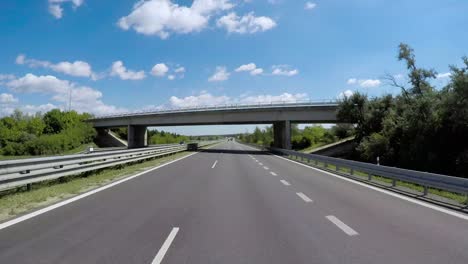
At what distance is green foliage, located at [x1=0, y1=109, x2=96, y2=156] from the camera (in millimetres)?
67688

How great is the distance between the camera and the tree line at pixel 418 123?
883 inches

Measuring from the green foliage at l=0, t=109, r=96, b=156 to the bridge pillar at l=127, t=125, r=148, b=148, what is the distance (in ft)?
54.5

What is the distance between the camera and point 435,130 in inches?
987

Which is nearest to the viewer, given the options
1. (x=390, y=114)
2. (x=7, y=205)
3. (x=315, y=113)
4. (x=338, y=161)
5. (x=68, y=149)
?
(x=7, y=205)

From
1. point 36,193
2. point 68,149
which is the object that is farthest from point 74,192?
point 68,149

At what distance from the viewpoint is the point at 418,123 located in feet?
91.8

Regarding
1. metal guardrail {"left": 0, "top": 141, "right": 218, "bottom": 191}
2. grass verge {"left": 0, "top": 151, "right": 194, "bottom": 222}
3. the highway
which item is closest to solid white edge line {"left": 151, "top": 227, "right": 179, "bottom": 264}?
the highway

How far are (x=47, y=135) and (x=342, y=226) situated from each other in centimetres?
8540

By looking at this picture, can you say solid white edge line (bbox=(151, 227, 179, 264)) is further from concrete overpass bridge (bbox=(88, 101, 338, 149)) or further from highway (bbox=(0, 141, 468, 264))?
concrete overpass bridge (bbox=(88, 101, 338, 149))

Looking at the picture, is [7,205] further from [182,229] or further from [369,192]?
[369,192]

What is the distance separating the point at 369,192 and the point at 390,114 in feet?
94.8

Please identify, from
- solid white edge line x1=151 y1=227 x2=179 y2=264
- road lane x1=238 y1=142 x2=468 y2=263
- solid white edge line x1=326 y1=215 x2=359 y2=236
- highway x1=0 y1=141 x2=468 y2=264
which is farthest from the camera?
solid white edge line x1=326 y1=215 x2=359 y2=236

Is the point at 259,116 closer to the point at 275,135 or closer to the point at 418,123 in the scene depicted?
the point at 275,135

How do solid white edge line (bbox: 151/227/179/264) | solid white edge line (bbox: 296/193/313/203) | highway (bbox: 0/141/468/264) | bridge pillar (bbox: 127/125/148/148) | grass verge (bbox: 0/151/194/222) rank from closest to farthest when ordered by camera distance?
solid white edge line (bbox: 151/227/179/264) → highway (bbox: 0/141/468/264) → grass verge (bbox: 0/151/194/222) → solid white edge line (bbox: 296/193/313/203) → bridge pillar (bbox: 127/125/148/148)
